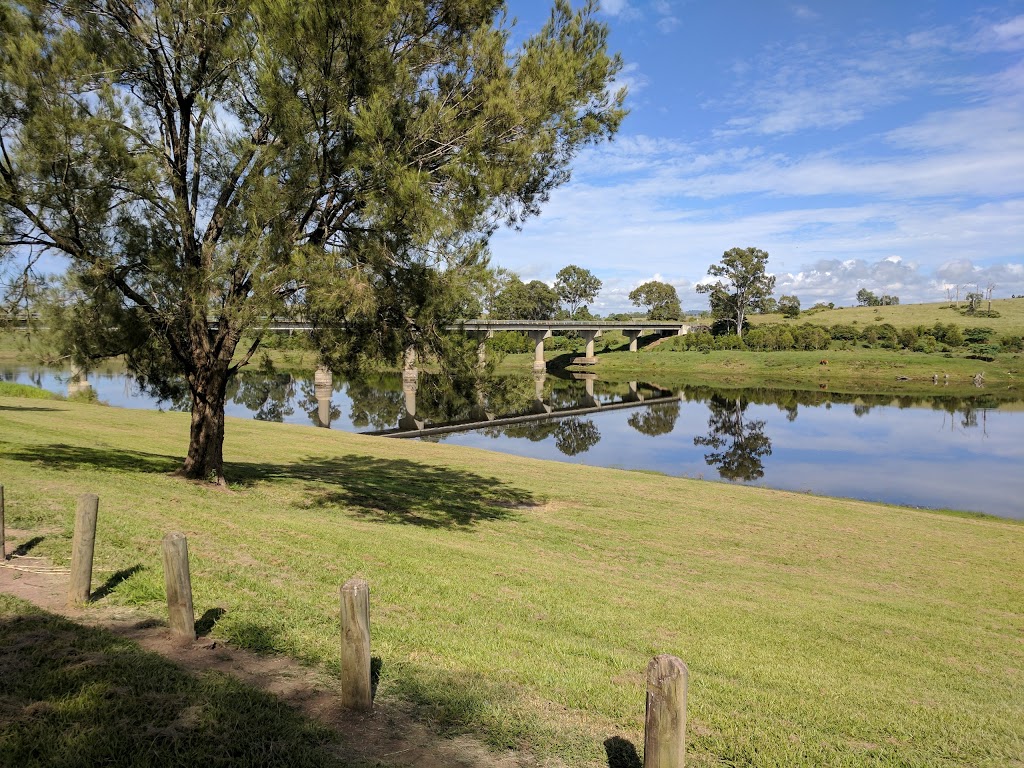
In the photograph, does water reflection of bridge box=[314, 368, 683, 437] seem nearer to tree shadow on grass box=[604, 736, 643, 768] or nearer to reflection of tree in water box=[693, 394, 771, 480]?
reflection of tree in water box=[693, 394, 771, 480]

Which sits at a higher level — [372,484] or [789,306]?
[789,306]

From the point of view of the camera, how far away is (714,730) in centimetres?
609

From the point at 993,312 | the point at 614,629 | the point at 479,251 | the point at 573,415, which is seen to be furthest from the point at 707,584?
the point at 993,312

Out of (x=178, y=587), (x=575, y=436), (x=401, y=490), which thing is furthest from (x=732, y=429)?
(x=178, y=587)

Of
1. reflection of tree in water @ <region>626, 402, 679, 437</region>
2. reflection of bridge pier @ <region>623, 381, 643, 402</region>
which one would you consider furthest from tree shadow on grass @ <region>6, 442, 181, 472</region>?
reflection of bridge pier @ <region>623, 381, 643, 402</region>

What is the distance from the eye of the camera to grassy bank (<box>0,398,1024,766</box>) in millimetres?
6391

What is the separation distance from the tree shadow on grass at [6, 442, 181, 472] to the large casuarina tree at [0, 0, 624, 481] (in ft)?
12.3

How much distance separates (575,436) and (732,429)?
39.7ft

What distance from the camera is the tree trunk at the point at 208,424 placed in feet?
47.5

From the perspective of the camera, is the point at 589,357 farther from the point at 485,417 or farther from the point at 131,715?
the point at 131,715

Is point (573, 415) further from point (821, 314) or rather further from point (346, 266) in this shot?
point (821, 314)

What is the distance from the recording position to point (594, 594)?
35.7ft

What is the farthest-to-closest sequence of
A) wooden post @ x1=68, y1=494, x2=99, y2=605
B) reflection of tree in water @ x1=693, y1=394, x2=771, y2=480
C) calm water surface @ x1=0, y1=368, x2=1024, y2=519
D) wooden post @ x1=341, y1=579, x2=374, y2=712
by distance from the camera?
reflection of tree in water @ x1=693, y1=394, x2=771, y2=480, calm water surface @ x1=0, y1=368, x2=1024, y2=519, wooden post @ x1=68, y1=494, x2=99, y2=605, wooden post @ x1=341, y1=579, x2=374, y2=712

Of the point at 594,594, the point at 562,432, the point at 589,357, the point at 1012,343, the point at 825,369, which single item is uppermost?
the point at 1012,343
